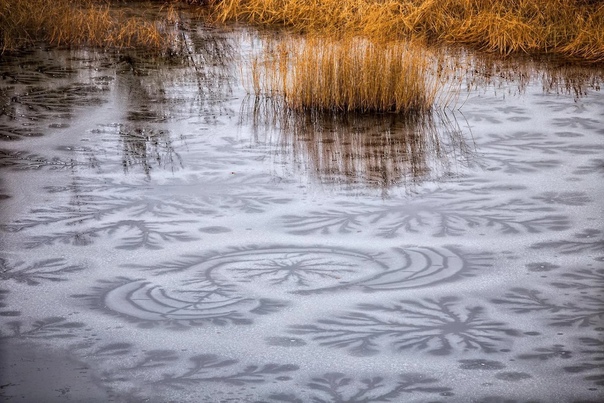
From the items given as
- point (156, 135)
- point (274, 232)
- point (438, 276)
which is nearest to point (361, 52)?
point (156, 135)

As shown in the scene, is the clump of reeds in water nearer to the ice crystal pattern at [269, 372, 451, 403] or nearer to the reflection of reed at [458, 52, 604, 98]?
the reflection of reed at [458, 52, 604, 98]

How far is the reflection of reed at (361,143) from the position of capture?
617 cm

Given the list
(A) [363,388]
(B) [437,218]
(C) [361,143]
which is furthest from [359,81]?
(A) [363,388]

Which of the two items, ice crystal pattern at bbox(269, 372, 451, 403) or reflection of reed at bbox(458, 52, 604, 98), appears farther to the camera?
reflection of reed at bbox(458, 52, 604, 98)

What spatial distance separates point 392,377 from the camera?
336 centimetres

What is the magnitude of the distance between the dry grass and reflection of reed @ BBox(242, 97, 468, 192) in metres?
3.31

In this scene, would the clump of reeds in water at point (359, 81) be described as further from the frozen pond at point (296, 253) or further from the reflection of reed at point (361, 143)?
the frozen pond at point (296, 253)

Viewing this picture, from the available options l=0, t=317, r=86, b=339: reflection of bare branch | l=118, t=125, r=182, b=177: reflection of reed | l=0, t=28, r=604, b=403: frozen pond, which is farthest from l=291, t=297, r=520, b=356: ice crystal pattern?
l=118, t=125, r=182, b=177: reflection of reed

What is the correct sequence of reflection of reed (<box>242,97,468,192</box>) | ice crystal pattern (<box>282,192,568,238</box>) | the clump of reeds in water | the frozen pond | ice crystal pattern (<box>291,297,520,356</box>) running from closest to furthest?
the frozen pond
ice crystal pattern (<box>291,297,520,356</box>)
ice crystal pattern (<box>282,192,568,238</box>)
reflection of reed (<box>242,97,468,192</box>)
the clump of reeds in water

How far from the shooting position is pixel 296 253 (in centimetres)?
466

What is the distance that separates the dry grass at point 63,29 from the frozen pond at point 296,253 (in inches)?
111

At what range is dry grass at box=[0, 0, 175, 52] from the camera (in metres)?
10.8

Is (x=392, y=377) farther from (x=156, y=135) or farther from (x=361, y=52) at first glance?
(x=361, y=52)

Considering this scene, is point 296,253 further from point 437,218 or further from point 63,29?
point 63,29
